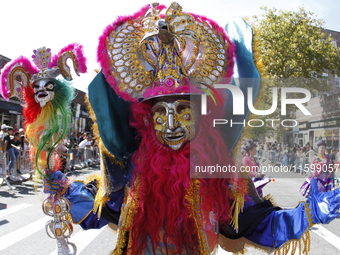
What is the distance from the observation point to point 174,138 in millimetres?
1884

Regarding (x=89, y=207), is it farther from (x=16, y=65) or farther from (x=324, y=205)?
(x=324, y=205)

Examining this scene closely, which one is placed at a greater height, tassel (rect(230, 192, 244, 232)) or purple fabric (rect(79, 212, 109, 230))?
tassel (rect(230, 192, 244, 232))

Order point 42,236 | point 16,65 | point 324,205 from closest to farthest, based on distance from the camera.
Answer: point 324,205 → point 16,65 → point 42,236

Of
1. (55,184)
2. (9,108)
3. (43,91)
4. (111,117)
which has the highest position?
(43,91)

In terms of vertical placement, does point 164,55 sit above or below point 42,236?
above

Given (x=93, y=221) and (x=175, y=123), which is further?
(x=93, y=221)

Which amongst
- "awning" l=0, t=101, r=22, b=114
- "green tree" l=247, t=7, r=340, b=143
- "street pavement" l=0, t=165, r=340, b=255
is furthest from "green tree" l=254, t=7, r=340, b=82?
"awning" l=0, t=101, r=22, b=114

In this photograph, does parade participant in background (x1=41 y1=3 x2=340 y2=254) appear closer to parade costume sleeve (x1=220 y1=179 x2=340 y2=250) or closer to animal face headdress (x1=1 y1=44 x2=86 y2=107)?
parade costume sleeve (x1=220 y1=179 x2=340 y2=250)

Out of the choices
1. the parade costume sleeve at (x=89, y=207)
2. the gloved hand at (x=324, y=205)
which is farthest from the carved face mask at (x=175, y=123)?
the gloved hand at (x=324, y=205)

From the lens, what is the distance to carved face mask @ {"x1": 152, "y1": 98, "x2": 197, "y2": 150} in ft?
6.13

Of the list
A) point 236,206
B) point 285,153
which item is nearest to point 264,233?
point 236,206

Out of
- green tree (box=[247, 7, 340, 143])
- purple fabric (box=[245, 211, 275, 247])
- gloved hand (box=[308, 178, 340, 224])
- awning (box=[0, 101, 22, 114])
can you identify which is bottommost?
purple fabric (box=[245, 211, 275, 247])

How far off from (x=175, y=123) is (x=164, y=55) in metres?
0.43

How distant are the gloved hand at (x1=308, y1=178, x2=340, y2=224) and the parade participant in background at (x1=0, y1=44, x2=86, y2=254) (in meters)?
1.62
